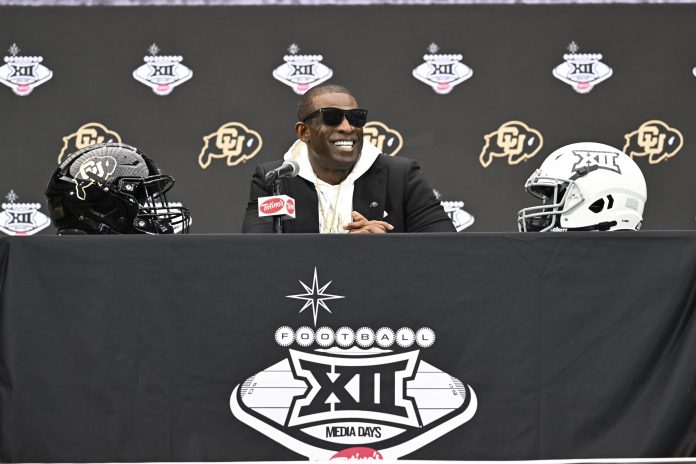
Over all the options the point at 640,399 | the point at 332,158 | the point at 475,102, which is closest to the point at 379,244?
the point at 640,399

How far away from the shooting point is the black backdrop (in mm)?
4758

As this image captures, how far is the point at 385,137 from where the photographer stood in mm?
4789

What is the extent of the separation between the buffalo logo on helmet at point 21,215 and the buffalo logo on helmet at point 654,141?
2989 mm

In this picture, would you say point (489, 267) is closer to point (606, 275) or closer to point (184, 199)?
point (606, 275)

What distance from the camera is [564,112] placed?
4773mm

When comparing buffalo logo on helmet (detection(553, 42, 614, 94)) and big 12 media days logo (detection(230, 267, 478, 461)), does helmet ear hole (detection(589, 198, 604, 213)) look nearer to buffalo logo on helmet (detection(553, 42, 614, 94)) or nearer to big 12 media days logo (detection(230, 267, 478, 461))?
big 12 media days logo (detection(230, 267, 478, 461))

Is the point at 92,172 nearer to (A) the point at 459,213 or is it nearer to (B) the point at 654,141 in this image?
(A) the point at 459,213

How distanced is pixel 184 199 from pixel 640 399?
293 centimetres

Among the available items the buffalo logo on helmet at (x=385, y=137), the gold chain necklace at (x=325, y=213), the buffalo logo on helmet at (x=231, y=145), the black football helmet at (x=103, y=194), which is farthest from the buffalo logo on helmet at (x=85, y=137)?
the gold chain necklace at (x=325, y=213)

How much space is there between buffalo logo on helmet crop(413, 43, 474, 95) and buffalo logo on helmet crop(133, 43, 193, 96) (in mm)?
1219

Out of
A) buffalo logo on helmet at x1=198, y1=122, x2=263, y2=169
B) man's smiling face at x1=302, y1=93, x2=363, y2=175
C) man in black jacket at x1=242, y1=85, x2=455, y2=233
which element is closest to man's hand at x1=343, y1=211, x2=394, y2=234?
man in black jacket at x1=242, y1=85, x2=455, y2=233

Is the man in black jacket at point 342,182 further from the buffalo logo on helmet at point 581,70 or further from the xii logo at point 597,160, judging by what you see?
the buffalo logo on helmet at point 581,70

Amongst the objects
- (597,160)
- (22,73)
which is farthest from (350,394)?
(22,73)

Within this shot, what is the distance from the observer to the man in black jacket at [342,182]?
3.32m
